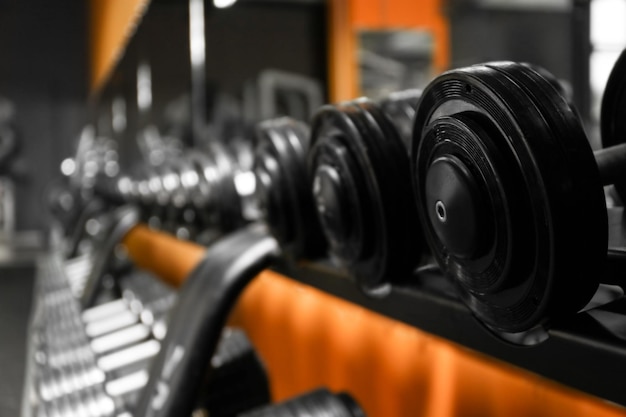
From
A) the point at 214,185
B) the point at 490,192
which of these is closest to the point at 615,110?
the point at 490,192

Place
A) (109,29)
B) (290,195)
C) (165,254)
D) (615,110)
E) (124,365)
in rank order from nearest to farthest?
1. (615,110)
2. (290,195)
3. (124,365)
4. (165,254)
5. (109,29)

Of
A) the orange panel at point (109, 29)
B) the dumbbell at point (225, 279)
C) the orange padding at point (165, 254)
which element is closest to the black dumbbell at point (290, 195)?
the dumbbell at point (225, 279)

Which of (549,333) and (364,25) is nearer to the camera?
(549,333)

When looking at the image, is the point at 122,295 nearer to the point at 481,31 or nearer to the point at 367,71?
the point at 367,71

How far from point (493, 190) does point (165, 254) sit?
8.05 feet

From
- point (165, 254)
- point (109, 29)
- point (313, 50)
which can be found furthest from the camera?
point (109, 29)

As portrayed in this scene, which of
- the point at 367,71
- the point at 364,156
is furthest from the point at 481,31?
the point at 364,156

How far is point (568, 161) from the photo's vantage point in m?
0.47

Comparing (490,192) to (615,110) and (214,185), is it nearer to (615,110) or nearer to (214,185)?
(615,110)

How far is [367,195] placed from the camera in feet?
2.43

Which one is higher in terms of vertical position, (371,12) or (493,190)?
(371,12)

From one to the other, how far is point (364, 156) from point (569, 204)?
29 cm

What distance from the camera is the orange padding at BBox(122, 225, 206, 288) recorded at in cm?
235

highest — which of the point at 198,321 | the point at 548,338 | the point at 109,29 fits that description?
the point at 109,29
